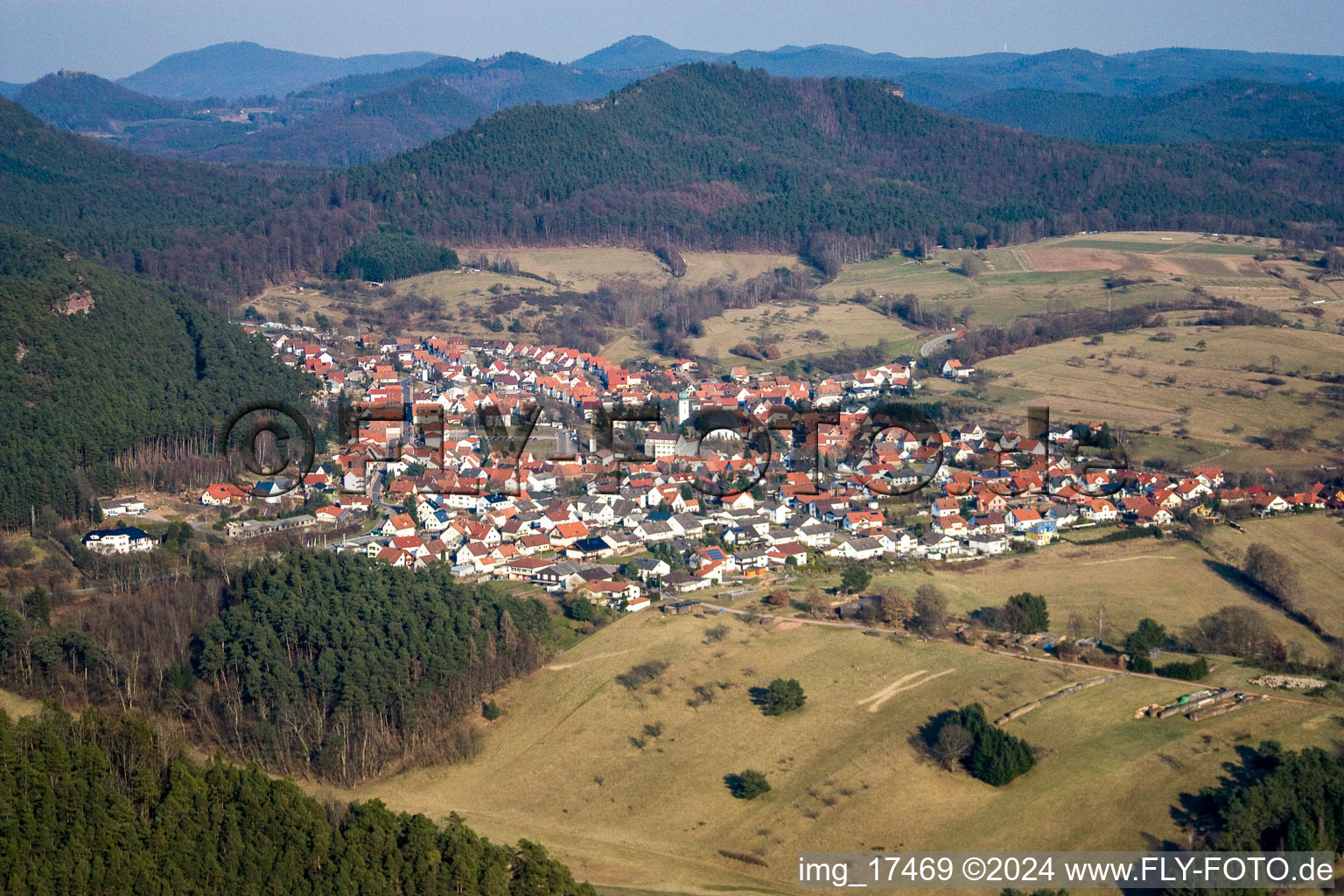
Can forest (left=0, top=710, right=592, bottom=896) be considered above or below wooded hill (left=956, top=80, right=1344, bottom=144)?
below

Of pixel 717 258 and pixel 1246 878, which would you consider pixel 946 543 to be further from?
pixel 717 258

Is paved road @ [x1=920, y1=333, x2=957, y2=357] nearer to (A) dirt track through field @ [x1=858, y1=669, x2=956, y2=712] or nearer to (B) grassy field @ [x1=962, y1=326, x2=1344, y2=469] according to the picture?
(B) grassy field @ [x1=962, y1=326, x2=1344, y2=469]

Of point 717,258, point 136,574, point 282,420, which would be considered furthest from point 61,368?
point 717,258

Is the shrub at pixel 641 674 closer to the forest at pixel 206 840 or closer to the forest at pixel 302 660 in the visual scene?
the forest at pixel 302 660

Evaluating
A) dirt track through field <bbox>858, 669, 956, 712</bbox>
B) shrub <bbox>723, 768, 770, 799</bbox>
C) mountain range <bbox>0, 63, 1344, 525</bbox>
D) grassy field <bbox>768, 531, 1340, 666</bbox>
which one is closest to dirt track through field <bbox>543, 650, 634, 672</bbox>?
dirt track through field <bbox>858, 669, 956, 712</bbox>

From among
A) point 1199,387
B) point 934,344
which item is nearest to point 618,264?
point 934,344
